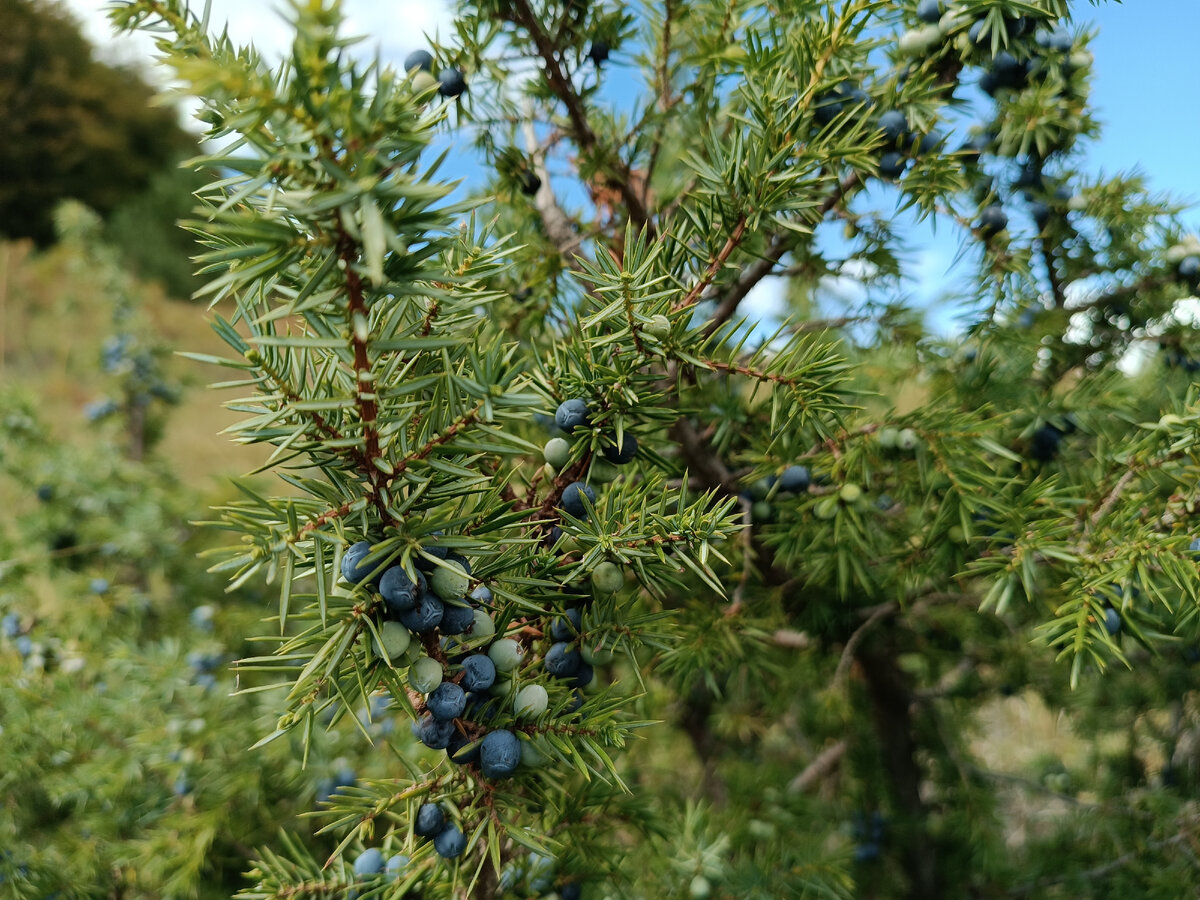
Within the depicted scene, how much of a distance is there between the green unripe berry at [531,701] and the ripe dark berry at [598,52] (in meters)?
0.65

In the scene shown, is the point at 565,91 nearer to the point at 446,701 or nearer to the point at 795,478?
the point at 795,478

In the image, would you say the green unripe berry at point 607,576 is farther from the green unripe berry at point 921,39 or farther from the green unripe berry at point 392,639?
the green unripe berry at point 921,39

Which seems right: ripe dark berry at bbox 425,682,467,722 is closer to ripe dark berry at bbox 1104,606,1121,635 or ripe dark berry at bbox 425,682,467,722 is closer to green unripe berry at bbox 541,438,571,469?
green unripe berry at bbox 541,438,571,469

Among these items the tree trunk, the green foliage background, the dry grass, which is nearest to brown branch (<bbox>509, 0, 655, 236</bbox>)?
the green foliage background

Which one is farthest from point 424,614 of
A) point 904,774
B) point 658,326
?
point 904,774

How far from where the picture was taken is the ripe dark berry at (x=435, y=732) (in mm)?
452

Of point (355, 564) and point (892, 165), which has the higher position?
point (892, 165)

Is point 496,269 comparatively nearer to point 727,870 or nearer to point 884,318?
point 884,318

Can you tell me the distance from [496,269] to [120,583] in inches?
73.9

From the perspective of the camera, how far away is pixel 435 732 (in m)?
0.45

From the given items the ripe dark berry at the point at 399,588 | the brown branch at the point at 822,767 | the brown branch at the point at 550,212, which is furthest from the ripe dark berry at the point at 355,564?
the brown branch at the point at 822,767

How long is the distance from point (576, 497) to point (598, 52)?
534 mm

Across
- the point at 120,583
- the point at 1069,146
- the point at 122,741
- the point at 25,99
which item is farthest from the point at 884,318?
the point at 25,99

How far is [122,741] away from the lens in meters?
1.17
